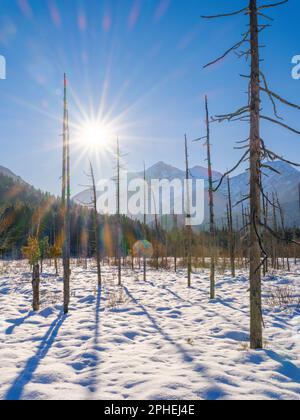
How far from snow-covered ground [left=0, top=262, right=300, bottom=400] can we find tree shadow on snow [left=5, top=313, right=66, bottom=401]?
2 cm

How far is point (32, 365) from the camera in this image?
18.7ft

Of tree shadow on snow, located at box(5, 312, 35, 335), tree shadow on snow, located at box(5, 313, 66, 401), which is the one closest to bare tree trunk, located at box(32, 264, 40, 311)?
tree shadow on snow, located at box(5, 312, 35, 335)

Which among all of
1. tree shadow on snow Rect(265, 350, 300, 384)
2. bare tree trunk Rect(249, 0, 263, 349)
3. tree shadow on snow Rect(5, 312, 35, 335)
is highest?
bare tree trunk Rect(249, 0, 263, 349)

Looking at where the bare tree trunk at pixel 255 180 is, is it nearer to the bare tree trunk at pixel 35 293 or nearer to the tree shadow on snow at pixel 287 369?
the tree shadow on snow at pixel 287 369

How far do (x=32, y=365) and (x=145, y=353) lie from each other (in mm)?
2525

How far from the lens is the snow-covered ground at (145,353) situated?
457 cm

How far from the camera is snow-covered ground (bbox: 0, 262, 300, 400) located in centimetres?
457

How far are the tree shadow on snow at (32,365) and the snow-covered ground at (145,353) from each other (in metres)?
0.02

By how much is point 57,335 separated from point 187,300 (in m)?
7.49

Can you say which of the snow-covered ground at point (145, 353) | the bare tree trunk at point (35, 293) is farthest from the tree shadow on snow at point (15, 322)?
the bare tree trunk at point (35, 293)

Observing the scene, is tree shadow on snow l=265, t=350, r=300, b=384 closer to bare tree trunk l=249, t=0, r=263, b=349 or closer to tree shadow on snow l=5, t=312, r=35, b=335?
bare tree trunk l=249, t=0, r=263, b=349

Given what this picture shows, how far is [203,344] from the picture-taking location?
7.21m
